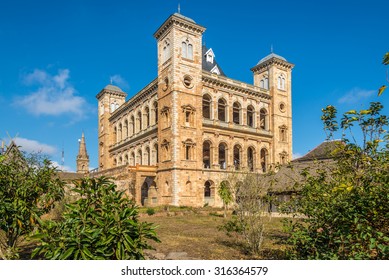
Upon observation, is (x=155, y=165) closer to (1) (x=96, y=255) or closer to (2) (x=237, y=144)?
(2) (x=237, y=144)

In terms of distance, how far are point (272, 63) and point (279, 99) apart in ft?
17.3

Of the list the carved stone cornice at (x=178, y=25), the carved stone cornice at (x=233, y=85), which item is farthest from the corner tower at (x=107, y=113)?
the carved stone cornice at (x=233, y=85)

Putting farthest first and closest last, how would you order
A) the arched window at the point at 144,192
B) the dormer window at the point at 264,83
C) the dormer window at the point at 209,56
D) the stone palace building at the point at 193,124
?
the dormer window at the point at 209,56, the dormer window at the point at 264,83, the arched window at the point at 144,192, the stone palace building at the point at 193,124

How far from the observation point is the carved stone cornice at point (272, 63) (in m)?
43.3

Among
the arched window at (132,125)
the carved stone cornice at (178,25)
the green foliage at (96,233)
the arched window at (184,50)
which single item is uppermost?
the carved stone cornice at (178,25)

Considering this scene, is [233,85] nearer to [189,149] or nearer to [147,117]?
[189,149]

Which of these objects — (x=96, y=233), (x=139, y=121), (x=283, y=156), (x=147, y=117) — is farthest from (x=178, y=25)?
(x=96, y=233)

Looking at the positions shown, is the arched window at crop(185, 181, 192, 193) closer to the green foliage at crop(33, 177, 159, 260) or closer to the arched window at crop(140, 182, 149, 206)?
the arched window at crop(140, 182, 149, 206)

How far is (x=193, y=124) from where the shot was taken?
118 feet

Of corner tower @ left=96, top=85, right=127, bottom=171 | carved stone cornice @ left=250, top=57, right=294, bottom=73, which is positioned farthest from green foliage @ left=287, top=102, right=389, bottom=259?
corner tower @ left=96, top=85, right=127, bottom=171

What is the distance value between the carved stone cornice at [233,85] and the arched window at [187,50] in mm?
2977

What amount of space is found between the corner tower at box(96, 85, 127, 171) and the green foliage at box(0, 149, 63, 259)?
45522 millimetres

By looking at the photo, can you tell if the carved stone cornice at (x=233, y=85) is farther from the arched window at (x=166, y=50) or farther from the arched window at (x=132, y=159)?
the arched window at (x=132, y=159)

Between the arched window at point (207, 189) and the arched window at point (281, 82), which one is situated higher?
the arched window at point (281, 82)
